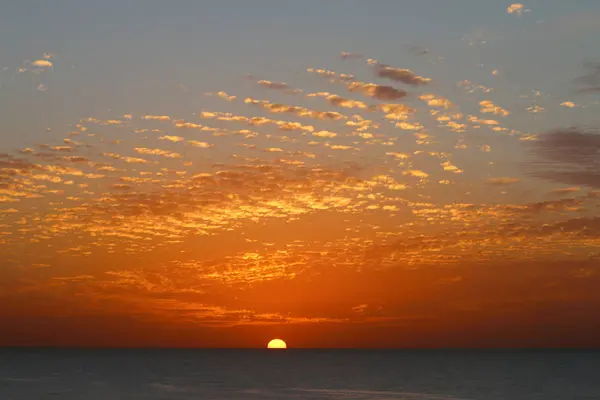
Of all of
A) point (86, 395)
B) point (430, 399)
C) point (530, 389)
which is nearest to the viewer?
point (430, 399)

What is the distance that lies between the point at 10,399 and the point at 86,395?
10315 mm

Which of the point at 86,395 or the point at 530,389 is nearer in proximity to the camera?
the point at 86,395

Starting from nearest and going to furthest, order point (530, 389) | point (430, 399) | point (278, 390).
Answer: point (430, 399) < point (278, 390) < point (530, 389)

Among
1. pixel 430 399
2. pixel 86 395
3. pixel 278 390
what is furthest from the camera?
pixel 278 390

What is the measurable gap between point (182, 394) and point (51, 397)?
649 inches

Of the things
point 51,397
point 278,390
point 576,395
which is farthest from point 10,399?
point 576,395

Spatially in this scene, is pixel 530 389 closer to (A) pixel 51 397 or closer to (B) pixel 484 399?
(B) pixel 484 399

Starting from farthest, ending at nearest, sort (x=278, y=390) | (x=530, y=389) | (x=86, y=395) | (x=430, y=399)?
1. (x=530, y=389)
2. (x=278, y=390)
3. (x=86, y=395)
4. (x=430, y=399)

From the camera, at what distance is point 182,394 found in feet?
335

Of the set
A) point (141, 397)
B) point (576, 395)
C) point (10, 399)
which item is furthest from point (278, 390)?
point (576, 395)

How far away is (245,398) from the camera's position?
94.0 metres

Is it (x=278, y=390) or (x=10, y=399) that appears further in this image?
(x=278, y=390)

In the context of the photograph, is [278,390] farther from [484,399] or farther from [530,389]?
[530,389]

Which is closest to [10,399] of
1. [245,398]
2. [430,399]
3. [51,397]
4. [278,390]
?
[51,397]
